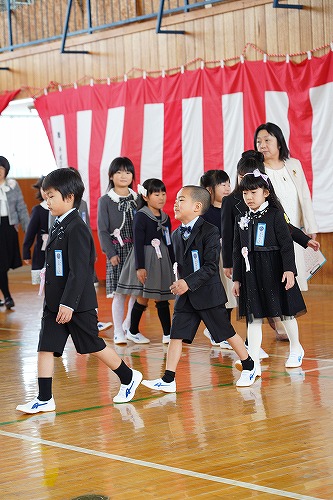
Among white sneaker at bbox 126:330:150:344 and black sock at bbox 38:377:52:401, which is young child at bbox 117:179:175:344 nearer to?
white sneaker at bbox 126:330:150:344

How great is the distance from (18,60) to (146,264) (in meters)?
6.83

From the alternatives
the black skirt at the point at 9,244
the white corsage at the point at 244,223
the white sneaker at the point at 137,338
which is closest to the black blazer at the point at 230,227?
the white corsage at the point at 244,223

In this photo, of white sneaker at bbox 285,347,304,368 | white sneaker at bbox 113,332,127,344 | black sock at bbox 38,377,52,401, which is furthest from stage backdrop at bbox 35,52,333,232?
black sock at bbox 38,377,52,401

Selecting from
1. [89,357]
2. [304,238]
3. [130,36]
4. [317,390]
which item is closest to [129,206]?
[89,357]

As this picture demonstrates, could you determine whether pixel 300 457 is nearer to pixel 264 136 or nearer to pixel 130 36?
pixel 264 136

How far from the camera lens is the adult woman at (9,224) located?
8.92 meters

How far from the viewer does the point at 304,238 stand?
17.3 ft

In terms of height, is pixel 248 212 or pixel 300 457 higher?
pixel 248 212

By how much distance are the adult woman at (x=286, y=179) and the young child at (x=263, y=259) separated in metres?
0.81

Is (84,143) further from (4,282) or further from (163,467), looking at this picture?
(163,467)

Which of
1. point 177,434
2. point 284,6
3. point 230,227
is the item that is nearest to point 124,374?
point 177,434

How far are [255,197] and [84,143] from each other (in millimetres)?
6714

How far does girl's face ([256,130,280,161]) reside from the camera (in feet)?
18.7

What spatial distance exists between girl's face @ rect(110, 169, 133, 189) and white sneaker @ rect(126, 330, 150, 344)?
41.8 inches
